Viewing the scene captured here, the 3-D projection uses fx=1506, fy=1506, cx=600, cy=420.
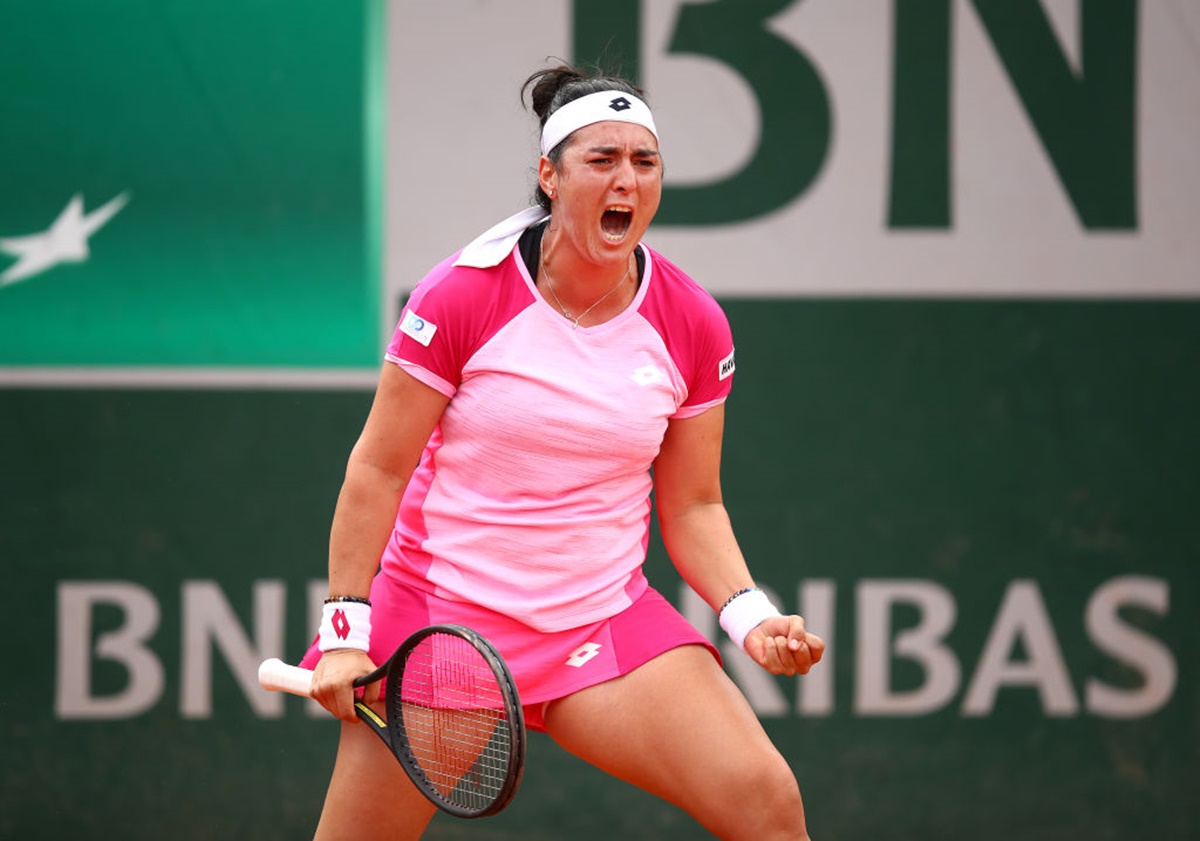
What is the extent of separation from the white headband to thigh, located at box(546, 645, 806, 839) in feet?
3.10

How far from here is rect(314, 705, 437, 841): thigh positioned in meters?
2.60

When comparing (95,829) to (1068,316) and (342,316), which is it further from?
(1068,316)

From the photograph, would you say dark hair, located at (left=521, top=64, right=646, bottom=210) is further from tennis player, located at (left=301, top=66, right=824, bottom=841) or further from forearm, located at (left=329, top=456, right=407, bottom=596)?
forearm, located at (left=329, top=456, right=407, bottom=596)

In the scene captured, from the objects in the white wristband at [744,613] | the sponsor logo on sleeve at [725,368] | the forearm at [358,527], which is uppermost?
the sponsor logo on sleeve at [725,368]

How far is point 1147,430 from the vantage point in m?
4.46

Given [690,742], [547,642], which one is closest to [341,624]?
[547,642]

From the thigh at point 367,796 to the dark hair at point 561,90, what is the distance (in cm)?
105

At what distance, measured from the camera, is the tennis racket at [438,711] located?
2.54 metres

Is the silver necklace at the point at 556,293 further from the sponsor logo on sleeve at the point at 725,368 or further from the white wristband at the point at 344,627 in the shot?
the white wristband at the point at 344,627

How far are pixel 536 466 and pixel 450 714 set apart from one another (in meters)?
0.45

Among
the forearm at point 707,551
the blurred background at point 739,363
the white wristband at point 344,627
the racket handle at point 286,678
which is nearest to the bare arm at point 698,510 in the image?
the forearm at point 707,551

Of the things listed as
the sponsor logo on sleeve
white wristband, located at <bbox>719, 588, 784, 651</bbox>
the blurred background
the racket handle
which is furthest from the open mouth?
the blurred background

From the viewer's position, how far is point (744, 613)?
270 centimetres

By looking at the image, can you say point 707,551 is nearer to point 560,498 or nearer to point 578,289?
point 560,498
